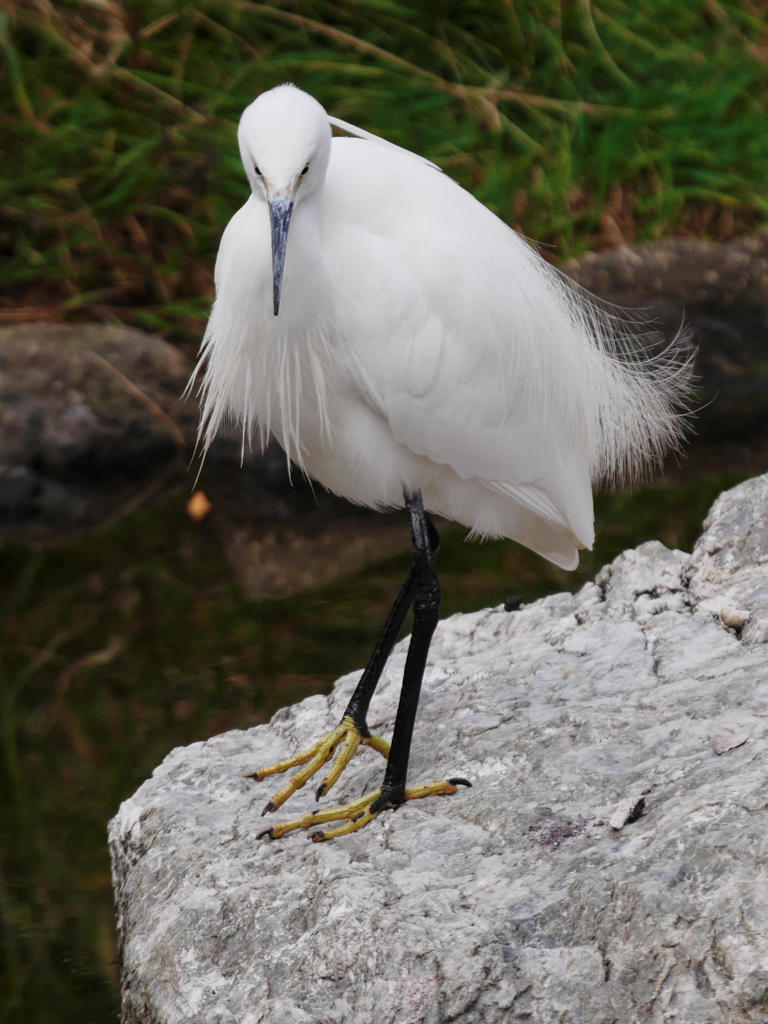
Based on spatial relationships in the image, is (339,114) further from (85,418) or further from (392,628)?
(392,628)

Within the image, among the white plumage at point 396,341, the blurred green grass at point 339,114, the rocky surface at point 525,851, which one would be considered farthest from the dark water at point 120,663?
the blurred green grass at point 339,114

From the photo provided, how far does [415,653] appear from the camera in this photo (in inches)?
95.7

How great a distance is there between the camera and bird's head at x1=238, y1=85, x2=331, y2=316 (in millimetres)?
1975

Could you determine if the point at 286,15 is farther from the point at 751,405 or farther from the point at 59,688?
the point at 59,688

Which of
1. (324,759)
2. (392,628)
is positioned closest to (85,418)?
(392,628)

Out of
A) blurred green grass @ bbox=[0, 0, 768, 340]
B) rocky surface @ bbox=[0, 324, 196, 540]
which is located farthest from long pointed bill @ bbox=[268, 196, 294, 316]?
blurred green grass @ bbox=[0, 0, 768, 340]

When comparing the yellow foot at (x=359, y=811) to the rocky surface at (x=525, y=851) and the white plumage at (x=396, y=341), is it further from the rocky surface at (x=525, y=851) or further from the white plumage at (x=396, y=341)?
the white plumage at (x=396, y=341)

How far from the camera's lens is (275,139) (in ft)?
6.47

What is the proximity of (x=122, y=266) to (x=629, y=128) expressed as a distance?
2154 mm

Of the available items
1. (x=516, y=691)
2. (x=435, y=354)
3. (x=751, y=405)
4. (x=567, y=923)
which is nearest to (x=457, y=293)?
(x=435, y=354)

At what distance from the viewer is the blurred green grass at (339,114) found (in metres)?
6.00

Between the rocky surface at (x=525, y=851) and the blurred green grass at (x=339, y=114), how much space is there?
3460 mm

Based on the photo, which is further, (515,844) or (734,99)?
(734,99)

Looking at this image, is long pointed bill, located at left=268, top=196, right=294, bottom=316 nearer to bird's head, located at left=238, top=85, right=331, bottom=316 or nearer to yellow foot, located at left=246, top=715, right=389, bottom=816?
bird's head, located at left=238, top=85, right=331, bottom=316
